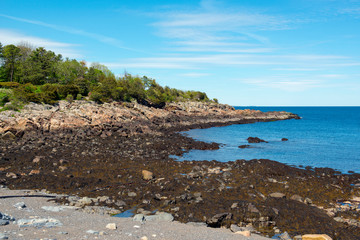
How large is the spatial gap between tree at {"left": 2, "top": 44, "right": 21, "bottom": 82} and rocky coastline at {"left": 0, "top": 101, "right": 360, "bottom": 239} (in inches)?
1349

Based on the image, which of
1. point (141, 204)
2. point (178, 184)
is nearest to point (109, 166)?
point (178, 184)

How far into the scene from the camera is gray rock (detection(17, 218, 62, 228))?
9816mm

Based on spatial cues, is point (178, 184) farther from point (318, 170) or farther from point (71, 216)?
point (318, 170)

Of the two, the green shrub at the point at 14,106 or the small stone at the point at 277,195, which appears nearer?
the small stone at the point at 277,195

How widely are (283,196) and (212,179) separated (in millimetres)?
5285

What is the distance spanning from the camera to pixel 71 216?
11.6 meters

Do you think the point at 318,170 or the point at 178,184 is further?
the point at 318,170

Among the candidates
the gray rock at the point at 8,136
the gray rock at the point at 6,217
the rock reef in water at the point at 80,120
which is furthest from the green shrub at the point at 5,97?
the gray rock at the point at 6,217

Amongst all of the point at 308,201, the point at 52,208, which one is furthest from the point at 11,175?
the point at 308,201

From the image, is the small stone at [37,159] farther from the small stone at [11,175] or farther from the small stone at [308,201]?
the small stone at [308,201]

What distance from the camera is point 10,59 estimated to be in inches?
2532

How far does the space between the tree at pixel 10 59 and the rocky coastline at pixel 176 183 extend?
→ 34.3 m

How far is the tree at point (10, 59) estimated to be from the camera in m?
62.9

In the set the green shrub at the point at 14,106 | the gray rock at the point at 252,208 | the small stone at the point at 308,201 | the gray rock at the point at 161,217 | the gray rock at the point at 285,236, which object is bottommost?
the gray rock at the point at 161,217
